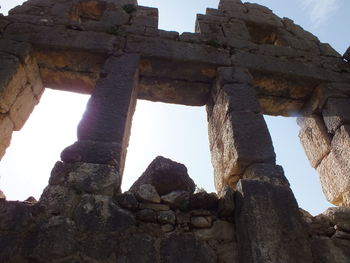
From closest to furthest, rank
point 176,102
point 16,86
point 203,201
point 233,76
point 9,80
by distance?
point 203,201, point 9,80, point 16,86, point 233,76, point 176,102

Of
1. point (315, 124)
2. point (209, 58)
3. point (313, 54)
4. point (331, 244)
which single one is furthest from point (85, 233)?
point (313, 54)

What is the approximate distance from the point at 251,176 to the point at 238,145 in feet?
1.42

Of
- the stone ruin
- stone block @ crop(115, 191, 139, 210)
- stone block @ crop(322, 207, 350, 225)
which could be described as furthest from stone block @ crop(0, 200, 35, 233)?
stone block @ crop(322, 207, 350, 225)

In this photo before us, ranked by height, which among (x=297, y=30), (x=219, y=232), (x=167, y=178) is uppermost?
(x=297, y=30)

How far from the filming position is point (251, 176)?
2979 millimetres

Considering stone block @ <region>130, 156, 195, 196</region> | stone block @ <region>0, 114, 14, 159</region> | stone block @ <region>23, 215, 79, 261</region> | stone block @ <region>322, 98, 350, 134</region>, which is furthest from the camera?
stone block @ <region>322, 98, 350, 134</region>

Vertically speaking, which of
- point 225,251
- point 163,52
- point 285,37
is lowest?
point 225,251

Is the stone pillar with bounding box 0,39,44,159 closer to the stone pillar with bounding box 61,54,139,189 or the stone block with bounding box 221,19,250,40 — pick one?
the stone pillar with bounding box 61,54,139,189

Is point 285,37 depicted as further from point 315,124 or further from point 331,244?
point 331,244

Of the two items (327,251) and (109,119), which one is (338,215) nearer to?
(327,251)

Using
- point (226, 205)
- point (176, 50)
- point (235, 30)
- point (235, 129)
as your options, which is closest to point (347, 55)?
point (235, 30)

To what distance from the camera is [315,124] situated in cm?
459

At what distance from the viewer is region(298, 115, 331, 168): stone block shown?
4.36 meters

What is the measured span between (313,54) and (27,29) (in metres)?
4.92
